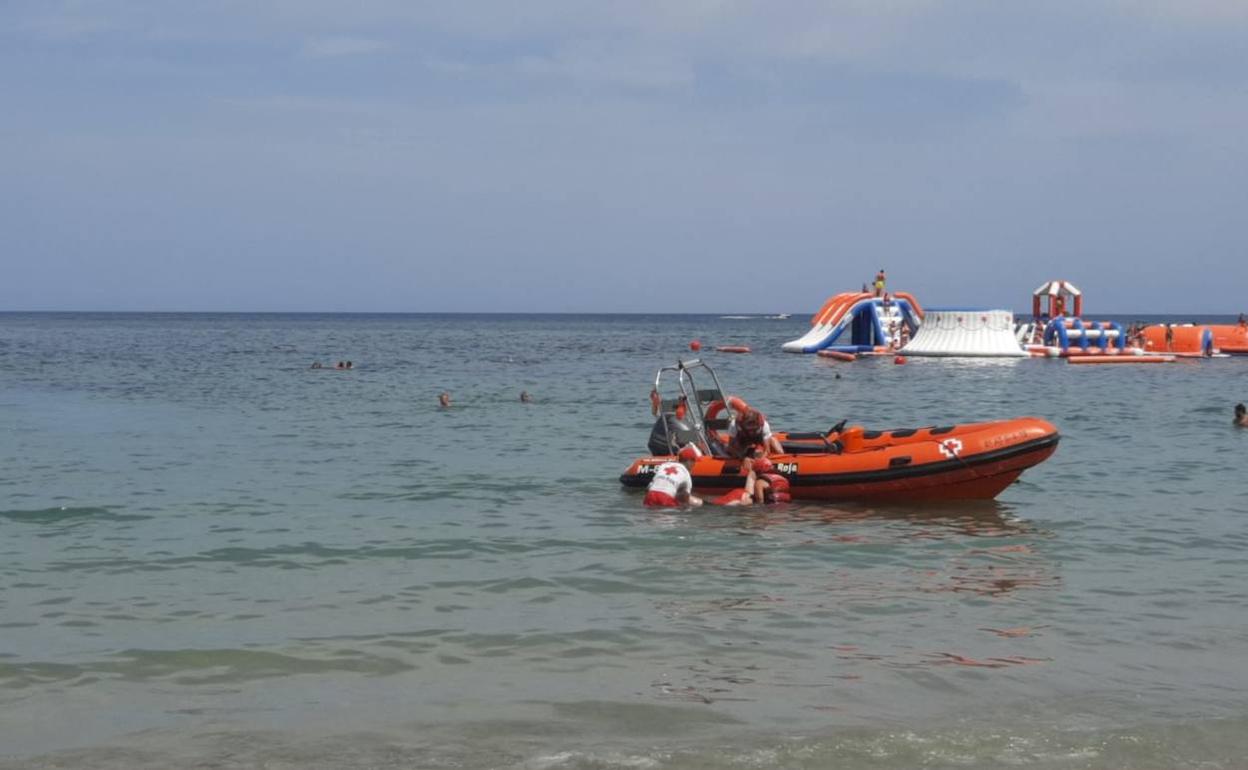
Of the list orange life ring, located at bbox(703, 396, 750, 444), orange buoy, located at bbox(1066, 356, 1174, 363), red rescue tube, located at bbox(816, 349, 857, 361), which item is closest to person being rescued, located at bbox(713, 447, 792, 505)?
orange life ring, located at bbox(703, 396, 750, 444)

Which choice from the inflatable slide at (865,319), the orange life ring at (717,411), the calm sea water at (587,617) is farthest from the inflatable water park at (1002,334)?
the orange life ring at (717,411)

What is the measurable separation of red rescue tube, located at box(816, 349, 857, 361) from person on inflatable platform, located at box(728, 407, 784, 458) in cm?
3260

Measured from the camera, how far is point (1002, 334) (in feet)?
142

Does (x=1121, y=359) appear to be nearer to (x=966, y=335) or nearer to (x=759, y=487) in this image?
(x=966, y=335)

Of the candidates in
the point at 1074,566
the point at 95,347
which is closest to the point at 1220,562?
the point at 1074,566

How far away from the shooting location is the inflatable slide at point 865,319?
157 feet

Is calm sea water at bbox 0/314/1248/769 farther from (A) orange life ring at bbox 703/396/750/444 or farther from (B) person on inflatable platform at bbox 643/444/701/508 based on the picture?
(A) orange life ring at bbox 703/396/750/444

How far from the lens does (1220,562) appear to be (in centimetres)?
960

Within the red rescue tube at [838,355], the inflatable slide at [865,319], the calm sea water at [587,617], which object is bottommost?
the calm sea water at [587,617]

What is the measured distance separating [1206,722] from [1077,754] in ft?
2.75

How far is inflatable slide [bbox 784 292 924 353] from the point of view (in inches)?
1890

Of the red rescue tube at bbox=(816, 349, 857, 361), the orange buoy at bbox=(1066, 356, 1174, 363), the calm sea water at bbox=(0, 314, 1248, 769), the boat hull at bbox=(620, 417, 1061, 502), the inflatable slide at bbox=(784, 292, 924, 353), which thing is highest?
the inflatable slide at bbox=(784, 292, 924, 353)

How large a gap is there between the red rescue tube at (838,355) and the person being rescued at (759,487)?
1309 inches

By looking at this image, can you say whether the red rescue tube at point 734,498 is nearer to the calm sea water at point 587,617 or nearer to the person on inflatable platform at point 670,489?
the person on inflatable platform at point 670,489
